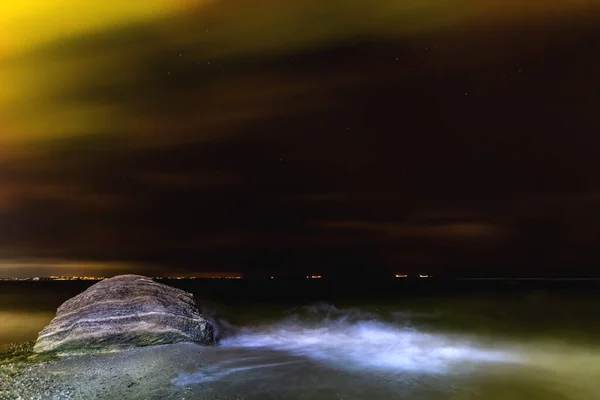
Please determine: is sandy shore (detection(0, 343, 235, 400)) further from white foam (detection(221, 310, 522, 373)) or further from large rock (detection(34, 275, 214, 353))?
white foam (detection(221, 310, 522, 373))

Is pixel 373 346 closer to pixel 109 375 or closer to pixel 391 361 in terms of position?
pixel 391 361

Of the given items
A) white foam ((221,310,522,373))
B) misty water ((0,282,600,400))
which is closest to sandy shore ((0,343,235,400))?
misty water ((0,282,600,400))

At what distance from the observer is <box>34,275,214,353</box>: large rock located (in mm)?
10586

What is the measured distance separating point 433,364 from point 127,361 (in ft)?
23.0

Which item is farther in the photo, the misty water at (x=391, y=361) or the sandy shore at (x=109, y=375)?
the misty water at (x=391, y=361)

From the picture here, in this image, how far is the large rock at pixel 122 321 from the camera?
10.6m

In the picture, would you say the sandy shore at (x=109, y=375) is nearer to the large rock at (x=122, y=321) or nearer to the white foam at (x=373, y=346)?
the large rock at (x=122, y=321)

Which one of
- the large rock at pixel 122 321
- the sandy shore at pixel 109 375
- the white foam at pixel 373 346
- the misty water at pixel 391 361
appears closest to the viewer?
the sandy shore at pixel 109 375

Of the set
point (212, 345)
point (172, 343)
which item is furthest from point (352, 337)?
point (172, 343)

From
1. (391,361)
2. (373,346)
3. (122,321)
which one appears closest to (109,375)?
(122,321)

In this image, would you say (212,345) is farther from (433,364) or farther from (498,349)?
(498,349)

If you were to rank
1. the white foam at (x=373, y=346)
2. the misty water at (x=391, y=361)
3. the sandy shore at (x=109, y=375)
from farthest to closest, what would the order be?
the white foam at (x=373, y=346), the misty water at (x=391, y=361), the sandy shore at (x=109, y=375)

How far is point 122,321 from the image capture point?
11.0 meters

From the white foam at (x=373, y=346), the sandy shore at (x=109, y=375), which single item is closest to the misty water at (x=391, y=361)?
the white foam at (x=373, y=346)
